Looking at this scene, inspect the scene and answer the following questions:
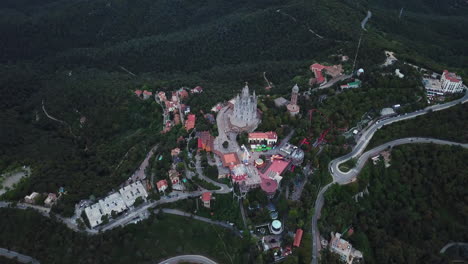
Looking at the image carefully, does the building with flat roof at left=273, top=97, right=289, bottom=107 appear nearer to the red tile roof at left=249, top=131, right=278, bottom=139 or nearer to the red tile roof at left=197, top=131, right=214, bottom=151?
the red tile roof at left=249, top=131, right=278, bottom=139

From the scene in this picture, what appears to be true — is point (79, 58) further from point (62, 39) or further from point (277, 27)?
point (277, 27)

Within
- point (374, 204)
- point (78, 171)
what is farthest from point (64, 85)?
point (374, 204)

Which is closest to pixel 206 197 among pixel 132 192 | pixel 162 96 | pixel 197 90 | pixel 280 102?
pixel 132 192

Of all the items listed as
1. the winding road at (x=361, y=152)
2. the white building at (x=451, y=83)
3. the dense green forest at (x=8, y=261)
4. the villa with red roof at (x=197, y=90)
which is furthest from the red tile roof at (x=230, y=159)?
the white building at (x=451, y=83)

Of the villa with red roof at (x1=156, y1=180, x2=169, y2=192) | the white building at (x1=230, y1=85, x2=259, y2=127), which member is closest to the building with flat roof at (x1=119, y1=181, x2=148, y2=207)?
the villa with red roof at (x1=156, y1=180, x2=169, y2=192)

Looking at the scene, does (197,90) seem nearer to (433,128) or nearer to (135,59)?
(433,128)
